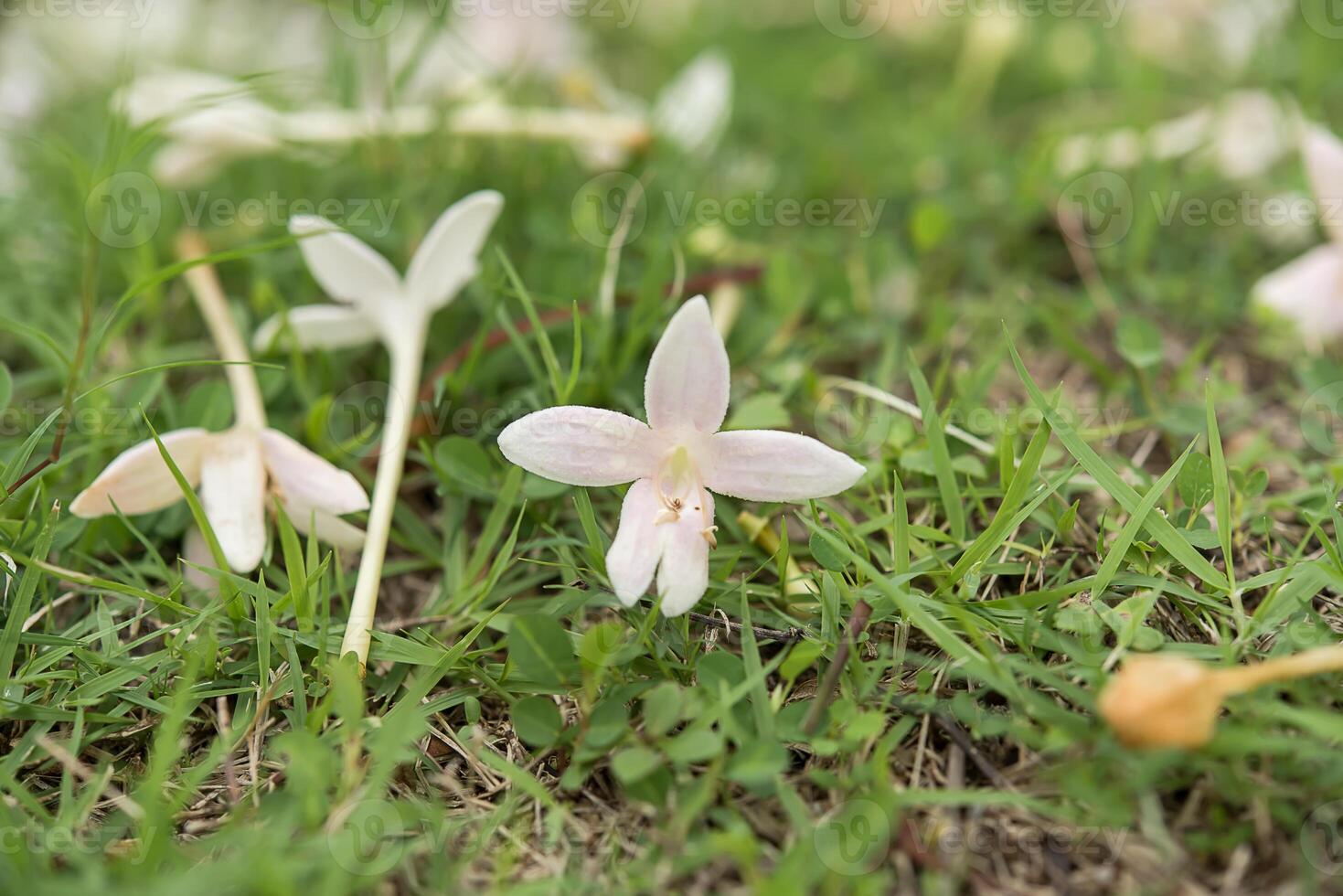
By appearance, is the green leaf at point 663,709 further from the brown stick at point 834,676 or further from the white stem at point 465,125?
the white stem at point 465,125

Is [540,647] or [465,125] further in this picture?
[465,125]

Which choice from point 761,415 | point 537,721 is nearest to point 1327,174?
point 761,415

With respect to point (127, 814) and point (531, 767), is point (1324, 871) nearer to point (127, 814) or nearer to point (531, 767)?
point (531, 767)

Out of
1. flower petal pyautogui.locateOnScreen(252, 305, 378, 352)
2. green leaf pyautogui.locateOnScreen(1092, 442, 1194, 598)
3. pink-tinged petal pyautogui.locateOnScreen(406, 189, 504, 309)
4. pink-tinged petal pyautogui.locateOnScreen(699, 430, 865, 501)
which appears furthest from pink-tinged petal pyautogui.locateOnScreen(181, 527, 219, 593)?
green leaf pyautogui.locateOnScreen(1092, 442, 1194, 598)

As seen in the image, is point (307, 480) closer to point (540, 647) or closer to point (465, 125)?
point (540, 647)

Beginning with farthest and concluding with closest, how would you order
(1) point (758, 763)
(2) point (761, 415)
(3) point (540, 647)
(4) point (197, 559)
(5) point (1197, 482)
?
(2) point (761, 415)
(4) point (197, 559)
(5) point (1197, 482)
(3) point (540, 647)
(1) point (758, 763)

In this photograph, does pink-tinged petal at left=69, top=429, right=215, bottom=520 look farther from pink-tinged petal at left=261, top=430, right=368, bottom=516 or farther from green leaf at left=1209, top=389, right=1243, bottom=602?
green leaf at left=1209, top=389, right=1243, bottom=602

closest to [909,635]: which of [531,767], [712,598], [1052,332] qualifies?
[712,598]
